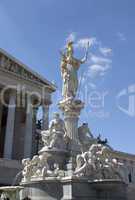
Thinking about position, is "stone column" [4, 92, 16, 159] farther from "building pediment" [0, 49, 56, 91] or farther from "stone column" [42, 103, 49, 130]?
"stone column" [42, 103, 49, 130]

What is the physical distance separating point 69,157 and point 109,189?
314 centimetres

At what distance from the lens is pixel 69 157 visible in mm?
18406

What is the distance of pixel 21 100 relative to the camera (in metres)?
49.4

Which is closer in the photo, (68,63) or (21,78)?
(68,63)

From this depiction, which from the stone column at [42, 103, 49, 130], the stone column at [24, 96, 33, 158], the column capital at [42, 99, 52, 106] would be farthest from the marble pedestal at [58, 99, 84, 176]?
the column capital at [42, 99, 52, 106]

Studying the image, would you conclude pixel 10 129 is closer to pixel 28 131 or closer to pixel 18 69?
pixel 28 131

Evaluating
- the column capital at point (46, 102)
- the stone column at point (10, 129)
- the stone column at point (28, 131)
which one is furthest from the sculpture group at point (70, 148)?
the column capital at point (46, 102)

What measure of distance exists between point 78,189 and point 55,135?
3651 millimetres

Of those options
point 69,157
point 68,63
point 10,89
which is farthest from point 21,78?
point 69,157

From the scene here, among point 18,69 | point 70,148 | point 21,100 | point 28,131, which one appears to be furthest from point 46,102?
point 70,148

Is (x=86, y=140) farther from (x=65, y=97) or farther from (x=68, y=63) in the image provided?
(x=68, y=63)

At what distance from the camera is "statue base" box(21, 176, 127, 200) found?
15.7 meters

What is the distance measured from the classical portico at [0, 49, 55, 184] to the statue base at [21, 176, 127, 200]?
28670 mm

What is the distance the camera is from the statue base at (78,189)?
51.5ft
